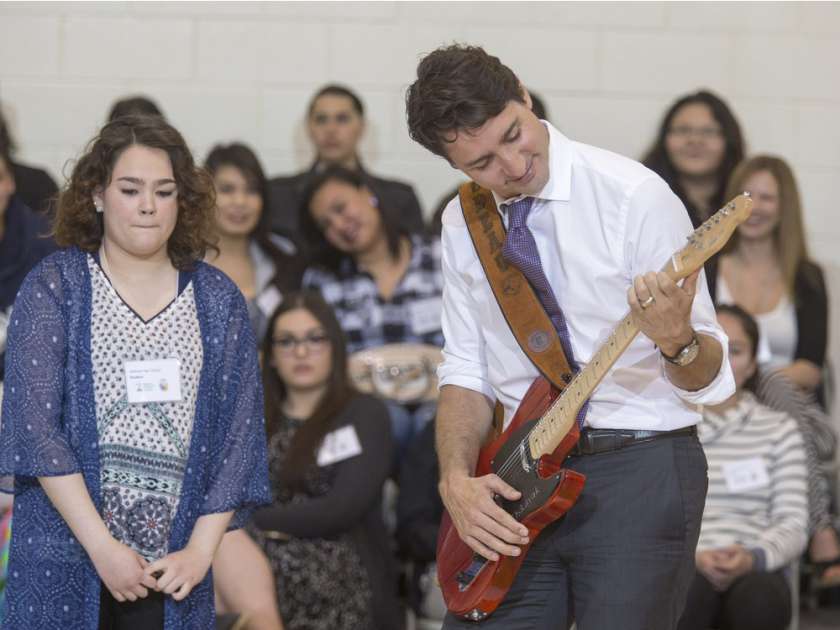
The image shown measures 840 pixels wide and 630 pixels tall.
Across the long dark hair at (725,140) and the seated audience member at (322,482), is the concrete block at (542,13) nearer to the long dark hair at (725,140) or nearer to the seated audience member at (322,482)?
the long dark hair at (725,140)

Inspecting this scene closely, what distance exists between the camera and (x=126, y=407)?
93.1 inches

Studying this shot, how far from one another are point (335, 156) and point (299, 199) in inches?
13.2

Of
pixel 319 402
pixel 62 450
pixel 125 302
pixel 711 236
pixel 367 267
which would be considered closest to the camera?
pixel 711 236

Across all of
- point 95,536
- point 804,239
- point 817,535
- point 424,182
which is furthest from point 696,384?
point 424,182

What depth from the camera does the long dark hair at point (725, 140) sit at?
4.66m

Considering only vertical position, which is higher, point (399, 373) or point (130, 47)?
point (130, 47)

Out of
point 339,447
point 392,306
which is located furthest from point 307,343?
point 392,306

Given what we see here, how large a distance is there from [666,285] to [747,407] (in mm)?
2112

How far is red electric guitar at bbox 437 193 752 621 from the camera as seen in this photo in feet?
6.53

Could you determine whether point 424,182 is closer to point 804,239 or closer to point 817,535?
point 804,239

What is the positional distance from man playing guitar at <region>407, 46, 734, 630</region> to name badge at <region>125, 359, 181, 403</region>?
1.85 ft

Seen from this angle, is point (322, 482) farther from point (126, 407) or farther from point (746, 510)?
point (126, 407)

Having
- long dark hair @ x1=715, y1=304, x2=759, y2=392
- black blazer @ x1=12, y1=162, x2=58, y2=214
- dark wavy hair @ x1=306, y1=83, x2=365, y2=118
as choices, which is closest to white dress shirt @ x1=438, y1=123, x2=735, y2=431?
long dark hair @ x1=715, y1=304, x2=759, y2=392

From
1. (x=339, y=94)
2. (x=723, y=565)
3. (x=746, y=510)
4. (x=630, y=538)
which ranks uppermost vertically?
(x=339, y=94)
